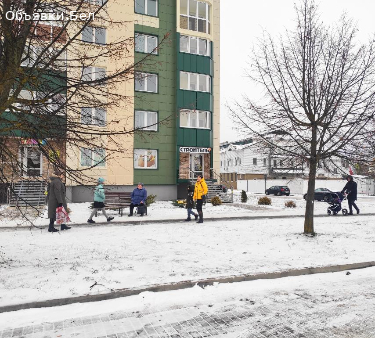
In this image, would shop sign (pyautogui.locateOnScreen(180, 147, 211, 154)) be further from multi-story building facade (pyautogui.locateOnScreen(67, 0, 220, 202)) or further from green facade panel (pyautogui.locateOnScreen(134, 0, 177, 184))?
green facade panel (pyautogui.locateOnScreen(134, 0, 177, 184))

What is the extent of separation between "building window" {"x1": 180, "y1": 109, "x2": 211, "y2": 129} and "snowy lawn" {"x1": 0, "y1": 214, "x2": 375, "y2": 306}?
48.1 ft

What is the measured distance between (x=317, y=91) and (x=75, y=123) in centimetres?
652

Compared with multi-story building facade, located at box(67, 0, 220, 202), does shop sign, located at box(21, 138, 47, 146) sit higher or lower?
lower

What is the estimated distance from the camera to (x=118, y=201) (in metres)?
14.6

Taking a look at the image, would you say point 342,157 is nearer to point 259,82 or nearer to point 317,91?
point 317,91

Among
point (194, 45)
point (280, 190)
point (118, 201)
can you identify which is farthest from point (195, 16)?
point (280, 190)

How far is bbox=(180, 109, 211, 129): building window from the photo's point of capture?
2441cm

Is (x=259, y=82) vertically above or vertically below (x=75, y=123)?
above

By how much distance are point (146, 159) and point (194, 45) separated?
9.43 meters

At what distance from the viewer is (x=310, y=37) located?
29.3 ft

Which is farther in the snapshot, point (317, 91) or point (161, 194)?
point (161, 194)

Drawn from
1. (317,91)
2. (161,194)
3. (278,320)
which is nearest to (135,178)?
(161,194)

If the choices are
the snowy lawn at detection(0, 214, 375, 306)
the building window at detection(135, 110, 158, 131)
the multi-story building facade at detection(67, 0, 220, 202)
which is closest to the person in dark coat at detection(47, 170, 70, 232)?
the snowy lawn at detection(0, 214, 375, 306)

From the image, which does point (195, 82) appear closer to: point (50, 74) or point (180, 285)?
point (50, 74)
